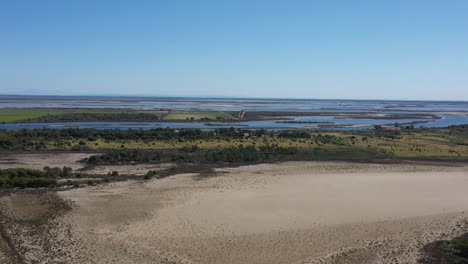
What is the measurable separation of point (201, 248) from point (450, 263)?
33.3 ft

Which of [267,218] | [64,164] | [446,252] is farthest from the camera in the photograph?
[64,164]

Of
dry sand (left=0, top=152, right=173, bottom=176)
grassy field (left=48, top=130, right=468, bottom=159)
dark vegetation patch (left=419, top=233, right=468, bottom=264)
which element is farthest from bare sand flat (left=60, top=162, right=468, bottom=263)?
grassy field (left=48, top=130, right=468, bottom=159)

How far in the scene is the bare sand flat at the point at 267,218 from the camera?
15156mm

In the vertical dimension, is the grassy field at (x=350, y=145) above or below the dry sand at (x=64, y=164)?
above

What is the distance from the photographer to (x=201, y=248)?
1552 centimetres

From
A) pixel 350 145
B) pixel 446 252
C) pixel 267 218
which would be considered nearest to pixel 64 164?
pixel 267 218

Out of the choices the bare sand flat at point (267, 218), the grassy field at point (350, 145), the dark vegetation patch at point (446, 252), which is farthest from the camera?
the grassy field at point (350, 145)

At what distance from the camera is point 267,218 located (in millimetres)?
19188

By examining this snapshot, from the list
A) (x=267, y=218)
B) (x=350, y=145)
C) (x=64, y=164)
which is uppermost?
(x=350, y=145)

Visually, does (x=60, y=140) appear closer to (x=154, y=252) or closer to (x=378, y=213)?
(x=154, y=252)

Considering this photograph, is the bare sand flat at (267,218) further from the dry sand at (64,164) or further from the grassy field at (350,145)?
the grassy field at (350,145)

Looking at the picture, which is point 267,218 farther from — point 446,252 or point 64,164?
point 64,164

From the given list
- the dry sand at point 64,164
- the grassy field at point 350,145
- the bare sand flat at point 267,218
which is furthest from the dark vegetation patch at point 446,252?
the grassy field at point 350,145

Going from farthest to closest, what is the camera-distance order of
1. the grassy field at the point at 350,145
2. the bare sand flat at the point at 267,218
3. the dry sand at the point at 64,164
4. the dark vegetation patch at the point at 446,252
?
the grassy field at the point at 350,145 < the dry sand at the point at 64,164 < the bare sand flat at the point at 267,218 < the dark vegetation patch at the point at 446,252
